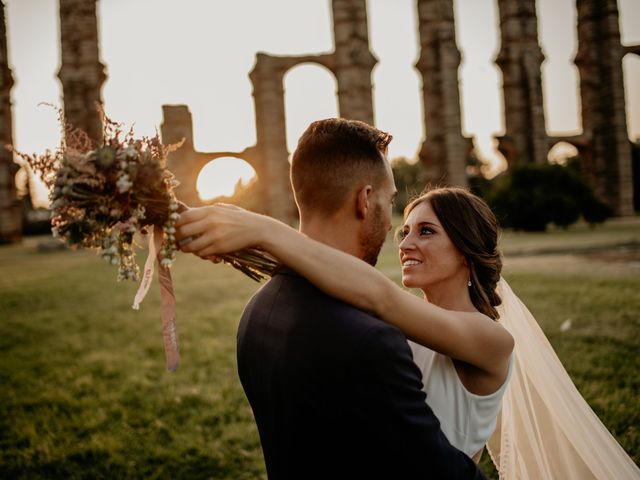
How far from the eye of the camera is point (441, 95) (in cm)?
2666

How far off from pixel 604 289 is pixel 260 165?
20.0 m

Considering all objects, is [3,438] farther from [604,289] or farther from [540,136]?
[540,136]

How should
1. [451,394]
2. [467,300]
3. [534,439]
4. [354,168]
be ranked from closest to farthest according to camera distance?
[354,168] → [451,394] → [467,300] → [534,439]

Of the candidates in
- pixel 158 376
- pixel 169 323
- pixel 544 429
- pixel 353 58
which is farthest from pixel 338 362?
pixel 353 58

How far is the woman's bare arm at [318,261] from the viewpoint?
143 centimetres

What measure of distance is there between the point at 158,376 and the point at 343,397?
16.4ft

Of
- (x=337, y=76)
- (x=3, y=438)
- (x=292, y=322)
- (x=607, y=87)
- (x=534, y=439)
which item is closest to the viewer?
(x=292, y=322)

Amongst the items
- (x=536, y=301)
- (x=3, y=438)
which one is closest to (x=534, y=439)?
(x=3, y=438)

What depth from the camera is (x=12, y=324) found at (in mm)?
8320

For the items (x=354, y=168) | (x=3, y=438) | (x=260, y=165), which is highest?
(x=260, y=165)

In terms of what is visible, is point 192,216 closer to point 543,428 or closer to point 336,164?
point 336,164

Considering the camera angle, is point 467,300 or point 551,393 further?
point 551,393

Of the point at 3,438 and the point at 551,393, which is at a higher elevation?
the point at 551,393

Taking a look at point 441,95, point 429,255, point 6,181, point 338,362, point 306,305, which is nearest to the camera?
point 338,362
